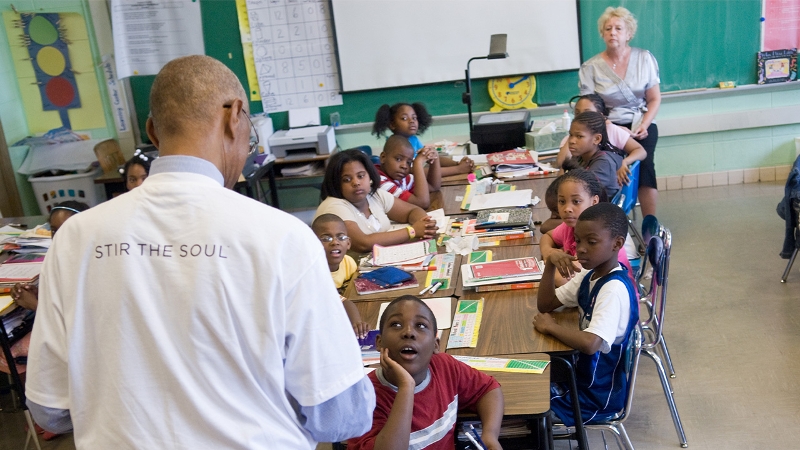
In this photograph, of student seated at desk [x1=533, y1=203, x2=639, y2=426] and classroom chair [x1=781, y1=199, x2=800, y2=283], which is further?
classroom chair [x1=781, y1=199, x2=800, y2=283]

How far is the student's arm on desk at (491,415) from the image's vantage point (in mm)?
1832

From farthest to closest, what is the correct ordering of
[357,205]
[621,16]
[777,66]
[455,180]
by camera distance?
[777,66] → [621,16] → [455,180] → [357,205]

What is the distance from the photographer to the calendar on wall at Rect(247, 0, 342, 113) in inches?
239

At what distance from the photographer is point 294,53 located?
616 cm

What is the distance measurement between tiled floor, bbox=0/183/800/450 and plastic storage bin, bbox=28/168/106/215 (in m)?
2.58

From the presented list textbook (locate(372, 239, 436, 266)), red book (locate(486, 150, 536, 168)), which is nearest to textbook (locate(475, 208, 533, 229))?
textbook (locate(372, 239, 436, 266))

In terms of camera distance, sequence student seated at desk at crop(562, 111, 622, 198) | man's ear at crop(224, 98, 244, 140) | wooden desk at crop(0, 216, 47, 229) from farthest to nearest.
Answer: wooden desk at crop(0, 216, 47, 229), student seated at desk at crop(562, 111, 622, 198), man's ear at crop(224, 98, 244, 140)

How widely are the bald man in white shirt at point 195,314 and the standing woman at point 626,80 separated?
13.7 ft

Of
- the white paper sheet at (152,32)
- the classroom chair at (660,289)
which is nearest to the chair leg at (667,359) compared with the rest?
the classroom chair at (660,289)

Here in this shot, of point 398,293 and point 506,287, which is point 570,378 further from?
point 398,293

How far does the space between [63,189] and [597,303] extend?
491 centimetres

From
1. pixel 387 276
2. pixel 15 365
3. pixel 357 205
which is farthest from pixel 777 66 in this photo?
pixel 15 365

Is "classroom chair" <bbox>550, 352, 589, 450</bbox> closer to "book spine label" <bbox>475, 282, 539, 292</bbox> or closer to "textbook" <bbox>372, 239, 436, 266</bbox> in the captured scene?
"book spine label" <bbox>475, 282, 539, 292</bbox>

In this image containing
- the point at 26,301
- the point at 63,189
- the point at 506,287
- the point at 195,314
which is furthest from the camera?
the point at 63,189
